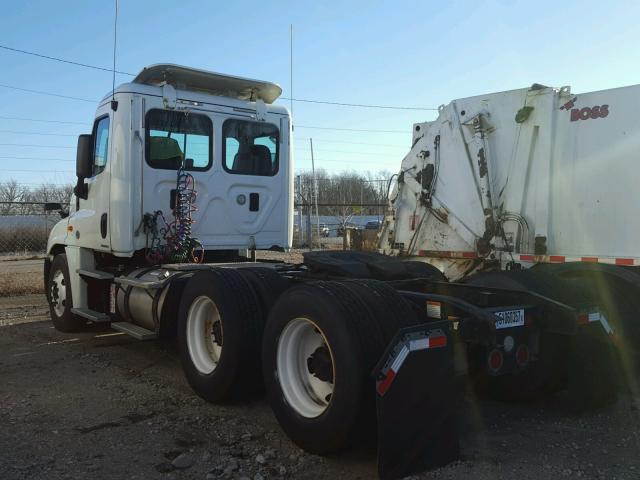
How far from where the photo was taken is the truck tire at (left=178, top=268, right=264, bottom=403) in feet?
15.4

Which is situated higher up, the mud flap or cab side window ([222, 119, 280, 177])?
cab side window ([222, 119, 280, 177])

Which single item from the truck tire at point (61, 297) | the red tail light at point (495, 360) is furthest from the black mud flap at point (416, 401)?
the truck tire at point (61, 297)

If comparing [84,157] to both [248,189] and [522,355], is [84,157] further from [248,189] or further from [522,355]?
[522,355]

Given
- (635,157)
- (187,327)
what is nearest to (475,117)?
(635,157)

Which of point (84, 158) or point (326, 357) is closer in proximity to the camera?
point (326, 357)

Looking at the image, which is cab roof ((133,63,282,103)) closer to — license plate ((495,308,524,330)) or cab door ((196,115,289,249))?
cab door ((196,115,289,249))

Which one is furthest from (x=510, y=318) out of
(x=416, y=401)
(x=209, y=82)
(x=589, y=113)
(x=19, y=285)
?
(x=19, y=285)

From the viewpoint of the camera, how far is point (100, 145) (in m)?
7.07

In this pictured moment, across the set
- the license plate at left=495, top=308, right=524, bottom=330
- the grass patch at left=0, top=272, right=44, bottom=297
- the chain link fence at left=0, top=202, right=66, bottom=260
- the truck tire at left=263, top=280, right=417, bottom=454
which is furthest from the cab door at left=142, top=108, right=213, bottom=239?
the chain link fence at left=0, top=202, right=66, bottom=260

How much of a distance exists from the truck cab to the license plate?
4099mm

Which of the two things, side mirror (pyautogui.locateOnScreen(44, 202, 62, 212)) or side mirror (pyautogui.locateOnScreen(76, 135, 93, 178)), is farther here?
side mirror (pyautogui.locateOnScreen(44, 202, 62, 212))

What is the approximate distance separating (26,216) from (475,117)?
18.4 meters

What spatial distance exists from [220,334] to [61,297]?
399 centimetres

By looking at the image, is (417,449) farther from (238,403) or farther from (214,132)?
(214,132)
